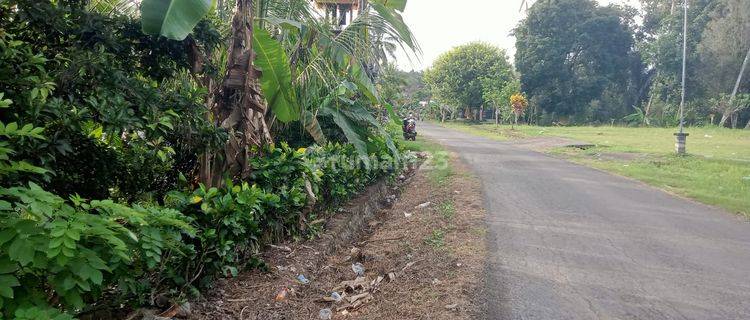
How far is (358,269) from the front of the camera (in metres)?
4.96

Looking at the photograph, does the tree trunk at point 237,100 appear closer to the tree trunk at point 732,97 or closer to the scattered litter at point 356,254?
the scattered litter at point 356,254

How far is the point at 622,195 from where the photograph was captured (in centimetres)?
841

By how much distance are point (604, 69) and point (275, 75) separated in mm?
43733

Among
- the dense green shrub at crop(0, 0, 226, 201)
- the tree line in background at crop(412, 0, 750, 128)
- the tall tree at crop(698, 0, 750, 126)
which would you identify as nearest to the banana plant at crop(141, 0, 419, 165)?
the dense green shrub at crop(0, 0, 226, 201)

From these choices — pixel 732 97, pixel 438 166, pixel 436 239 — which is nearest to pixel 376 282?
pixel 436 239

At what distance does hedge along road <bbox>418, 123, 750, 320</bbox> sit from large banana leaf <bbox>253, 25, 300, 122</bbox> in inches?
105

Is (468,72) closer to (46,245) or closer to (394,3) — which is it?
(394,3)

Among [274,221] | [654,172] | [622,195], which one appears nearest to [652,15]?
[654,172]

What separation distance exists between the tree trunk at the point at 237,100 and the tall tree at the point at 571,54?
131 ft

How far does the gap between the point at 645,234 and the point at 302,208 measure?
13.1ft

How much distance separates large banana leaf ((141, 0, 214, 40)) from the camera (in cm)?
339

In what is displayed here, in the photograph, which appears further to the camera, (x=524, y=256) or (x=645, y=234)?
(x=645, y=234)

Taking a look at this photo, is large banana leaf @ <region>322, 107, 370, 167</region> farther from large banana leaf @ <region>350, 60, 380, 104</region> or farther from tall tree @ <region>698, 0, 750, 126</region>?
tall tree @ <region>698, 0, 750, 126</region>

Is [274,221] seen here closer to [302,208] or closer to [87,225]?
[302,208]
